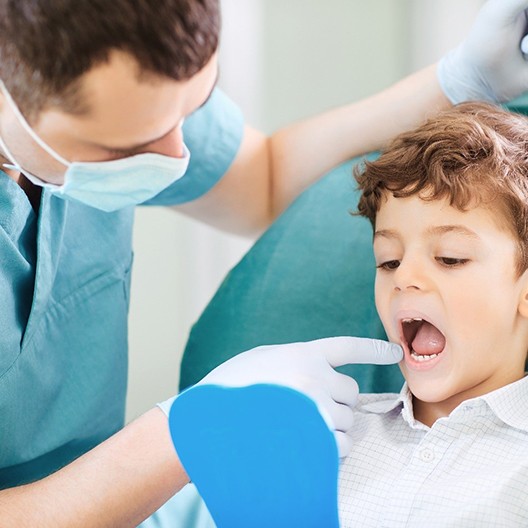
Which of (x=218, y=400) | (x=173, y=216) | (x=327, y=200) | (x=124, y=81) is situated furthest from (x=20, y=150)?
(x=173, y=216)

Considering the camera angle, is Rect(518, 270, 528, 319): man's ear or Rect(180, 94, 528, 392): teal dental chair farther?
Rect(180, 94, 528, 392): teal dental chair

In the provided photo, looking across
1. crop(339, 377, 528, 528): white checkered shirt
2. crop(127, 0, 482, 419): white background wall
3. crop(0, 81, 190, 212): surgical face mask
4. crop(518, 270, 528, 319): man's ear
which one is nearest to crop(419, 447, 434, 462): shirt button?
crop(339, 377, 528, 528): white checkered shirt

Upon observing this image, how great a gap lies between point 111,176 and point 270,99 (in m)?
1.54

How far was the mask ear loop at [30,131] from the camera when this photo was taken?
0.93 metres

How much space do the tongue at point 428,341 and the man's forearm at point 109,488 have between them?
34 cm

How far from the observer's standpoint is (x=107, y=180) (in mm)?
1037

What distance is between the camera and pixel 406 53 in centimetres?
243

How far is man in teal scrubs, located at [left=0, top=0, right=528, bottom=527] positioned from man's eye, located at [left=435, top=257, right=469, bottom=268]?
0.16 m

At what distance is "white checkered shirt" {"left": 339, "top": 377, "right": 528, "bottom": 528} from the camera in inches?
39.3

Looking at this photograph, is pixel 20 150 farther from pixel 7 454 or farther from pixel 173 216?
pixel 173 216

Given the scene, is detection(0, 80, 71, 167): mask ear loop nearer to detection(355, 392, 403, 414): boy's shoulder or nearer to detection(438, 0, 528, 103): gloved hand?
detection(355, 392, 403, 414): boy's shoulder

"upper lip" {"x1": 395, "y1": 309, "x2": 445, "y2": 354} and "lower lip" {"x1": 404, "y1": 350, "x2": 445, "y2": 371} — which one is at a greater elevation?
"upper lip" {"x1": 395, "y1": 309, "x2": 445, "y2": 354}

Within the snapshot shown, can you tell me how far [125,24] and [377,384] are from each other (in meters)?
0.75

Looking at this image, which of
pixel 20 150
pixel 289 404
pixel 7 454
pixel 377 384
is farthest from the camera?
pixel 377 384
